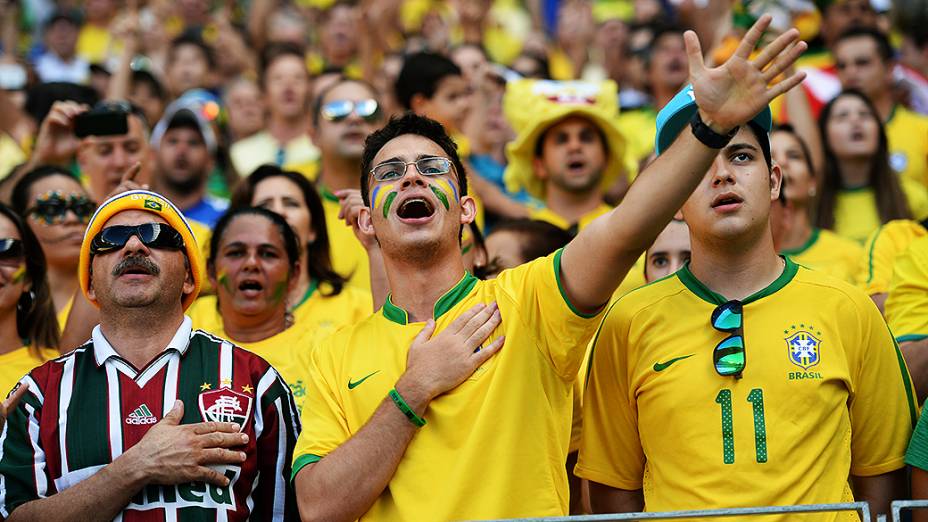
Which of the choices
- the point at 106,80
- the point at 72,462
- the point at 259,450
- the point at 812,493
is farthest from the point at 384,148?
the point at 106,80

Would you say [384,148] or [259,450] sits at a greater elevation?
[384,148]

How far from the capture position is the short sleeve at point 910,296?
491cm

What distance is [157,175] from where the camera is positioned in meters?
8.30

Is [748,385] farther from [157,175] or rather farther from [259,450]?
[157,175]

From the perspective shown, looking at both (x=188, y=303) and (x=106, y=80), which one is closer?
(x=188, y=303)

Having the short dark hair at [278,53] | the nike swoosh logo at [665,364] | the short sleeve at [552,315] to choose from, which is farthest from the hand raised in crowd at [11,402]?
A: the short dark hair at [278,53]

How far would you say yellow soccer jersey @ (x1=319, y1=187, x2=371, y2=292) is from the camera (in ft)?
22.2

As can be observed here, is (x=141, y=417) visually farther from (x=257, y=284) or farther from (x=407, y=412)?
(x=257, y=284)

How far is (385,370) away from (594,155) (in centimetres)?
362

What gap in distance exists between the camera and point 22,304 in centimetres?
534

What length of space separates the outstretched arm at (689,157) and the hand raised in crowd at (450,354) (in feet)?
1.41

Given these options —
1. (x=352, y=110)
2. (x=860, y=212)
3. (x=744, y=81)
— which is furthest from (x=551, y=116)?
(x=744, y=81)

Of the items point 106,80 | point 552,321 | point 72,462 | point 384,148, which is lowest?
point 72,462

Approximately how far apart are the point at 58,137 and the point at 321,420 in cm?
364
